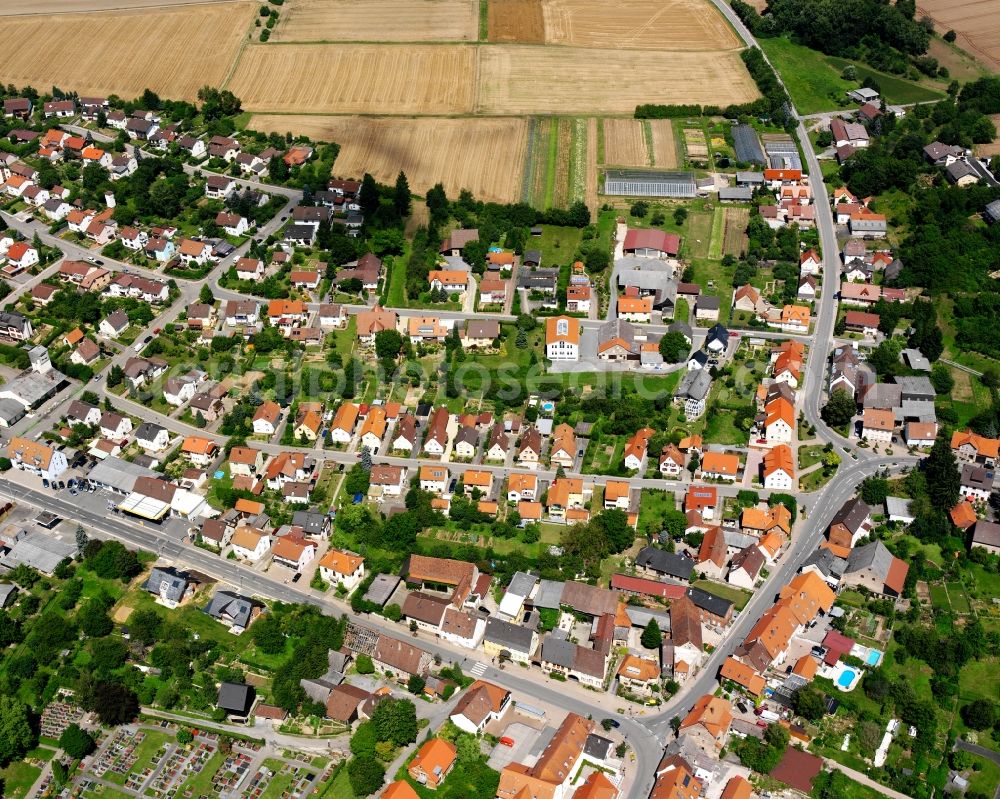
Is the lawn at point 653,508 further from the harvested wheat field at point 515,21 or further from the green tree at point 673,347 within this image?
the harvested wheat field at point 515,21

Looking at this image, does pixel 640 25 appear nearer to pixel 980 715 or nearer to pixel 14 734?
pixel 980 715

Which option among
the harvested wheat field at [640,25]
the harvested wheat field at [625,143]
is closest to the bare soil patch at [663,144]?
the harvested wheat field at [625,143]

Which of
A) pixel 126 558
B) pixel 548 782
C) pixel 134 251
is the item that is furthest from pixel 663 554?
pixel 134 251

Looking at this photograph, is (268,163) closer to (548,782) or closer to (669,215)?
(669,215)

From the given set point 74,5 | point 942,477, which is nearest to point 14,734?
point 942,477

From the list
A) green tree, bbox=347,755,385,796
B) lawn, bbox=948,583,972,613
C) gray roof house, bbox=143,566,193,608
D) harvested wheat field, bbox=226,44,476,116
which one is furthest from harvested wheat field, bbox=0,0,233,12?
lawn, bbox=948,583,972,613

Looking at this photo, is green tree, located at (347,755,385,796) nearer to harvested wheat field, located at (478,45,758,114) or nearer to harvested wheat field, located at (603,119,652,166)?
harvested wheat field, located at (603,119,652,166)
